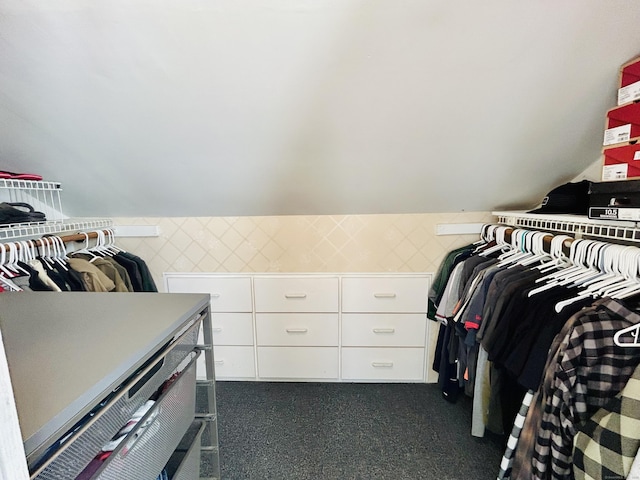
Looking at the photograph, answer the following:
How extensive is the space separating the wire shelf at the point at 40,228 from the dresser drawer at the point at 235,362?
3.82ft

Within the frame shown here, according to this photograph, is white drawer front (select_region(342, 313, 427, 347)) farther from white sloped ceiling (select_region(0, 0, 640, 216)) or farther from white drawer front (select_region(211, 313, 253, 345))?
white sloped ceiling (select_region(0, 0, 640, 216))

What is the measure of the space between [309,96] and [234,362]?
6.11ft

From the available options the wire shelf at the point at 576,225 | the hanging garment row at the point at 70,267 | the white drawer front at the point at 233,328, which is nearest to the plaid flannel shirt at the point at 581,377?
the wire shelf at the point at 576,225

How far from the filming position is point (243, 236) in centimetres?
219

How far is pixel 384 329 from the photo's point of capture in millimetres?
2182

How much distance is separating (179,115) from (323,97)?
68 centimetres

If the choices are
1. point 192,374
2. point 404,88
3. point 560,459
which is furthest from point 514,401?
point 404,88

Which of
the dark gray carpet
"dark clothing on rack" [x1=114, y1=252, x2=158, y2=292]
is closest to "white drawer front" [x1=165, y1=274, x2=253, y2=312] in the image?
"dark clothing on rack" [x1=114, y1=252, x2=158, y2=292]

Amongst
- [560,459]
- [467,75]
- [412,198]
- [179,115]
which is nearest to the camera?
[560,459]

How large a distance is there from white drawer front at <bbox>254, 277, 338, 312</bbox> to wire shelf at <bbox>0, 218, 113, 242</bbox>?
3.61ft

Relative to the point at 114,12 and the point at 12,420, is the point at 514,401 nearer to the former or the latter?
the point at 12,420

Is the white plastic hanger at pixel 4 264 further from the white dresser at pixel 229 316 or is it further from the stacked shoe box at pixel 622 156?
the stacked shoe box at pixel 622 156

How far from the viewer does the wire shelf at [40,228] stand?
4.80 ft

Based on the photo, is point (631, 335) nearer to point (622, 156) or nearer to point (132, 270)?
point (622, 156)
